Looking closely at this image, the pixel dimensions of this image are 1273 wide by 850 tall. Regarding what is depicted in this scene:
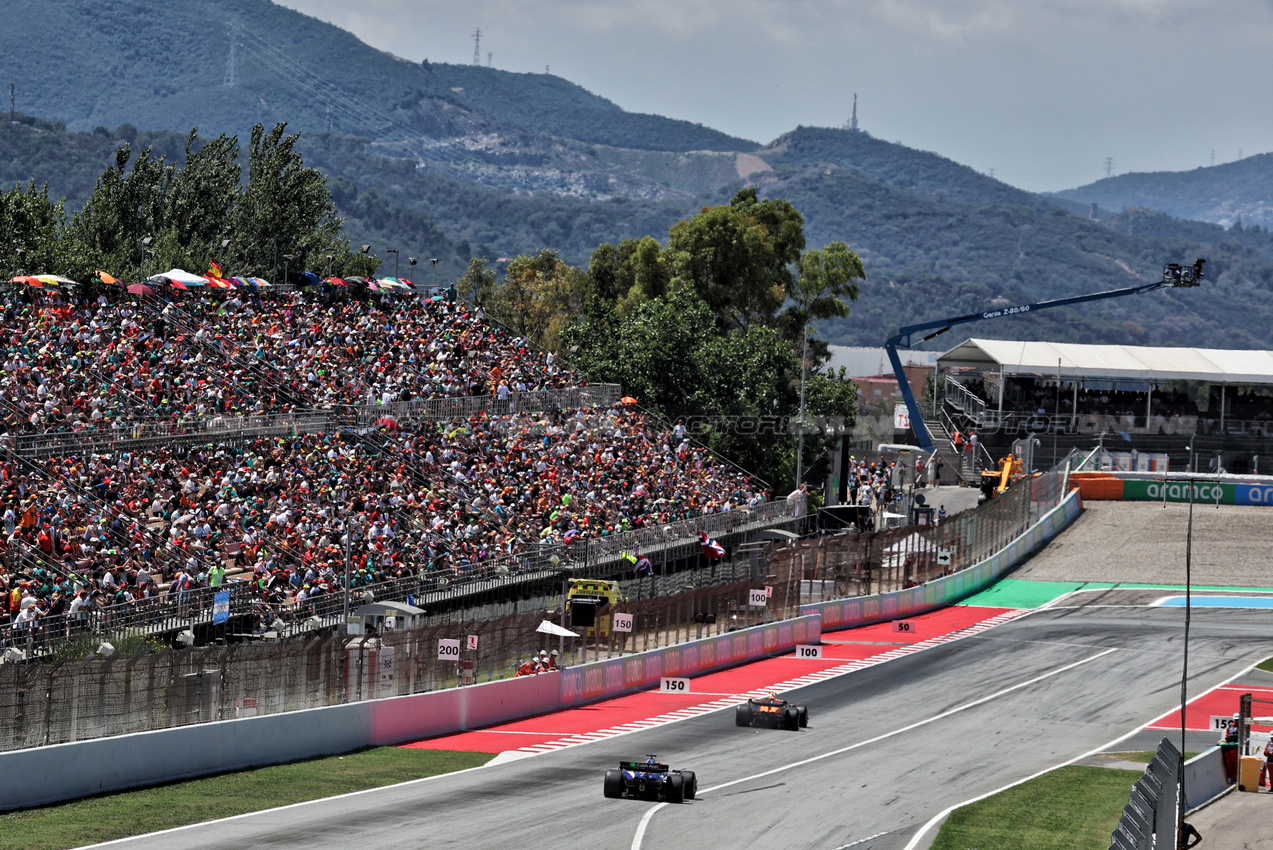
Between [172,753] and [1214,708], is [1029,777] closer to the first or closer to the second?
[1214,708]

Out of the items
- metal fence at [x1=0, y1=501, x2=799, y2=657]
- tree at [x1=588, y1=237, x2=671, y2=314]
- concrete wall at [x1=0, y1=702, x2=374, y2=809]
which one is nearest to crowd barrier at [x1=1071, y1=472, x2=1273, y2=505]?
metal fence at [x1=0, y1=501, x2=799, y2=657]

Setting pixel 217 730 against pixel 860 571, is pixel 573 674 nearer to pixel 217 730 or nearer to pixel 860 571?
pixel 217 730

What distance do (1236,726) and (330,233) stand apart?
73966 mm


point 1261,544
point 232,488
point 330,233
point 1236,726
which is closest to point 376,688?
point 232,488

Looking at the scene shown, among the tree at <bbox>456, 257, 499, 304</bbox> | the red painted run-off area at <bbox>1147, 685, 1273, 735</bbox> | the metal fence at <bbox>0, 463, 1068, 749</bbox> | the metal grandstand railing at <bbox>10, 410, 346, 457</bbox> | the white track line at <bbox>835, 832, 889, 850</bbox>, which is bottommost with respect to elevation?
the red painted run-off area at <bbox>1147, 685, 1273, 735</bbox>

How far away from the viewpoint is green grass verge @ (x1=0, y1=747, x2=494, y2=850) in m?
20.5

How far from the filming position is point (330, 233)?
92.6 meters

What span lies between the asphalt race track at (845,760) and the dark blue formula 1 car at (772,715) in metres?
0.43

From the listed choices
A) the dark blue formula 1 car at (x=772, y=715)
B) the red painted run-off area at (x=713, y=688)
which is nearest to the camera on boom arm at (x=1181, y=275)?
the red painted run-off area at (x=713, y=688)

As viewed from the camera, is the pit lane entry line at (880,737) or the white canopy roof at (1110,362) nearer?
the pit lane entry line at (880,737)

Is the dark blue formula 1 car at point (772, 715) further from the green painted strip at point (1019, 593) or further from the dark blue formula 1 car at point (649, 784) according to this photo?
the green painted strip at point (1019, 593)

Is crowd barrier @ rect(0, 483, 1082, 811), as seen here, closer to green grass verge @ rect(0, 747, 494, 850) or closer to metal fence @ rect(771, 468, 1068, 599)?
green grass verge @ rect(0, 747, 494, 850)

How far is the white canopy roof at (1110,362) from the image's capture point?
3270 inches

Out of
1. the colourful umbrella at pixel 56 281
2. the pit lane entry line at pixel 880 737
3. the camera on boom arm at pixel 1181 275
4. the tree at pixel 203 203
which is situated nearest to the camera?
the pit lane entry line at pixel 880 737
